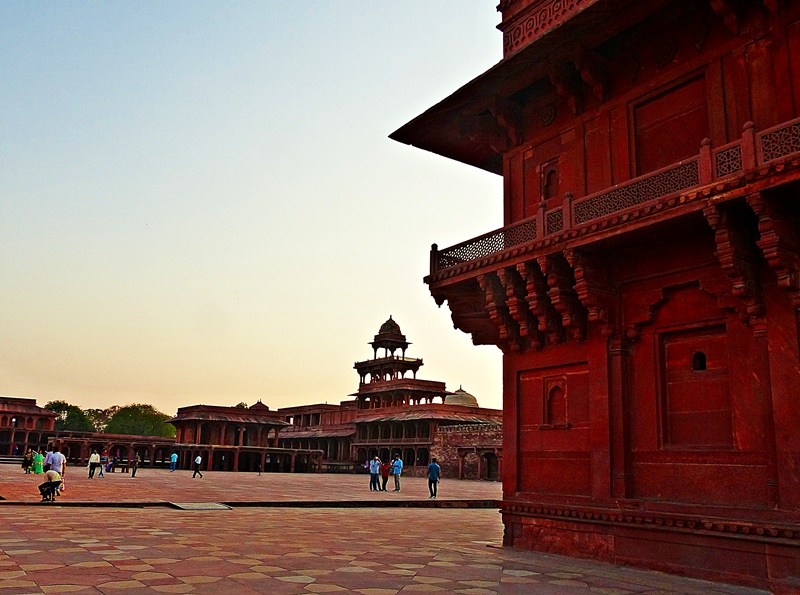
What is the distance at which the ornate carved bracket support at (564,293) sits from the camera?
39.0 feet

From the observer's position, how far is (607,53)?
12227mm

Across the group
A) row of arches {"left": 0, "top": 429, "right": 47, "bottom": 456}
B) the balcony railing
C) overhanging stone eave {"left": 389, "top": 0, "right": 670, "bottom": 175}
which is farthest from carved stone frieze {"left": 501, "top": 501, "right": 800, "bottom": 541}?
row of arches {"left": 0, "top": 429, "right": 47, "bottom": 456}

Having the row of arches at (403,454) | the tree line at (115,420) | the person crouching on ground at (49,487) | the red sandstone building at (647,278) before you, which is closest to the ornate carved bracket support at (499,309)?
the red sandstone building at (647,278)

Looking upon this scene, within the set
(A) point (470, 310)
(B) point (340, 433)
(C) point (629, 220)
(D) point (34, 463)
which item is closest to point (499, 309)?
(A) point (470, 310)

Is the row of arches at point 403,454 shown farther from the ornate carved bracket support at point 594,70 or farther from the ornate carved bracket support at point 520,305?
the ornate carved bracket support at point 594,70

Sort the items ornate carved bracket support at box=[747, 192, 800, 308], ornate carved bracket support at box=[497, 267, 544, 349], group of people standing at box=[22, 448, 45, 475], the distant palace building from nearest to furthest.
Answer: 1. ornate carved bracket support at box=[747, 192, 800, 308]
2. ornate carved bracket support at box=[497, 267, 544, 349]
3. group of people standing at box=[22, 448, 45, 475]
4. the distant palace building

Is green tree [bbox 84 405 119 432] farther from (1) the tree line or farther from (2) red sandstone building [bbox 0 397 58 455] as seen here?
(2) red sandstone building [bbox 0 397 58 455]

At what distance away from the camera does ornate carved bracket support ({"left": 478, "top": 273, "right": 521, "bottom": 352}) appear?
13117 mm

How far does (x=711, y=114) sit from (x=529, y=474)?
267 inches

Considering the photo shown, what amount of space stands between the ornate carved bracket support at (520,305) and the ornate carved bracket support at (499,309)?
195 millimetres

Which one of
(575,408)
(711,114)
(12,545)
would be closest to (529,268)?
(575,408)

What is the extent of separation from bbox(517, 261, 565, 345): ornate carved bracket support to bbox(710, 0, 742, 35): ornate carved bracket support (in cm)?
456

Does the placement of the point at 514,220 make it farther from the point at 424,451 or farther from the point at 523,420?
the point at 424,451

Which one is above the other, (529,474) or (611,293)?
(611,293)
